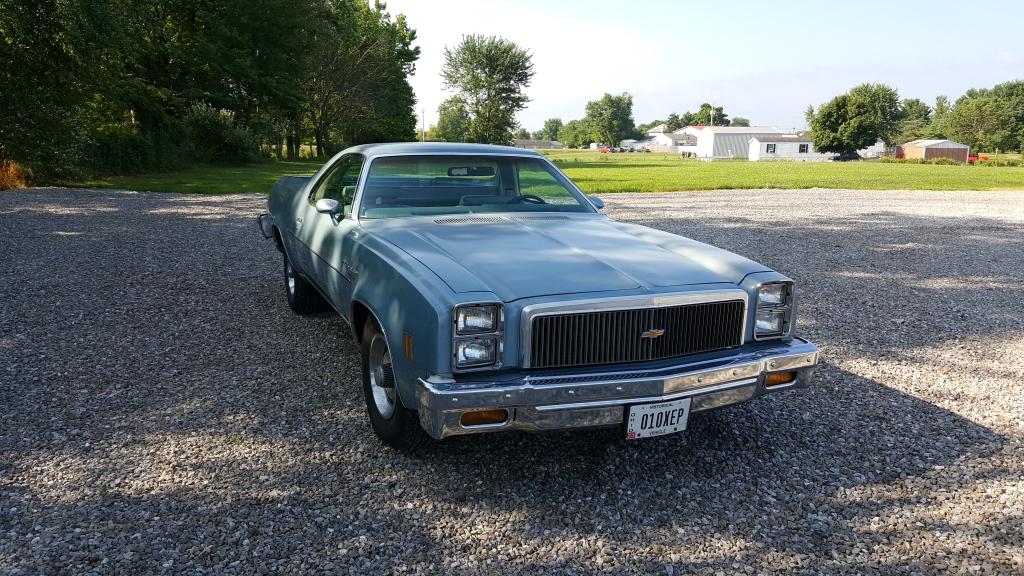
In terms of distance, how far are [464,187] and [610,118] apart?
145557 millimetres

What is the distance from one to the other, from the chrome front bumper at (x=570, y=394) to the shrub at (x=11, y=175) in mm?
17641

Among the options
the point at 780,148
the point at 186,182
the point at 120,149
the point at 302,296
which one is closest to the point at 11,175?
the point at 186,182

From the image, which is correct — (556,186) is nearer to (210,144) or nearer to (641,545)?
(641,545)

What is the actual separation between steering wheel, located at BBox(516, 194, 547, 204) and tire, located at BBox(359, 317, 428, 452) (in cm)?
155

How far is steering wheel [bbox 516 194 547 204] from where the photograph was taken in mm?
4604

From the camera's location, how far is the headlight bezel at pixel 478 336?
2.75m

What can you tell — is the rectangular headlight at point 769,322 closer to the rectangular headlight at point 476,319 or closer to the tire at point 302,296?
the rectangular headlight at point 476,319

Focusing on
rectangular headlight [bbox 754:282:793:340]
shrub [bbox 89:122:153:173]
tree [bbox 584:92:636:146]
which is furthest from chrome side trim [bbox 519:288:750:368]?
tree [bbox 584:92:636:146]

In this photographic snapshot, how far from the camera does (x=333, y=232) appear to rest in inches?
169

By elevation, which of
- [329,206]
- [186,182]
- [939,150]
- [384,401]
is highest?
[939,150]

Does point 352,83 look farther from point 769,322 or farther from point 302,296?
point 769,322

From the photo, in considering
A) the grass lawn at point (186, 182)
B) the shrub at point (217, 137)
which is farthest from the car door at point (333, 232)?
the shrub at point (217, 137)

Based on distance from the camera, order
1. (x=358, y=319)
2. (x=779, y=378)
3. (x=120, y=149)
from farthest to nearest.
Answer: (x=120, y=149) → (x=358, y=319) → (x=779, y=378)

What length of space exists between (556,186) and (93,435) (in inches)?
121
